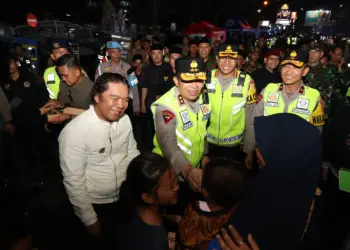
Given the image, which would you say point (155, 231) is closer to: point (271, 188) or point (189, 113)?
point (271, 188)

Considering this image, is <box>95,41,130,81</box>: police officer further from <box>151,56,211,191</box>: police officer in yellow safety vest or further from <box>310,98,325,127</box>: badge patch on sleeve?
<box>310,98,325,127</box>: badge patch on sleeve

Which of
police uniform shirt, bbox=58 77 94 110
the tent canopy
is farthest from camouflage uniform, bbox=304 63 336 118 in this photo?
the tent canopy

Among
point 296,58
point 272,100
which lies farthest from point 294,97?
point 296,58

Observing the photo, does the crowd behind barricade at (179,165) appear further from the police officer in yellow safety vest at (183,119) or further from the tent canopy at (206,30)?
the tent canopy at (206,30)

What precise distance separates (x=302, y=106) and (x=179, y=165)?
1.94 meters

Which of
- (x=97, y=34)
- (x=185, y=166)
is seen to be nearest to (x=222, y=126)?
(x=185, y=166)

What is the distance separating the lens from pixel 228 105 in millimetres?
3955

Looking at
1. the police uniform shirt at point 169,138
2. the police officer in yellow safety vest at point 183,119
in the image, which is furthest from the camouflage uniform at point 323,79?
the police uniform shirt at point 169,138

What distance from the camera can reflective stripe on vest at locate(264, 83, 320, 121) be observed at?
3572 mm

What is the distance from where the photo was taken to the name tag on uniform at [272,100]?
12.3 feet

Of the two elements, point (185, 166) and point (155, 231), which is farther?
point (185, 166)

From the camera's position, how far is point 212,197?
2.03 meters

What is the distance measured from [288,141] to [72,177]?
181 centimetres

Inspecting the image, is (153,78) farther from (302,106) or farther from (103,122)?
(103,122)
